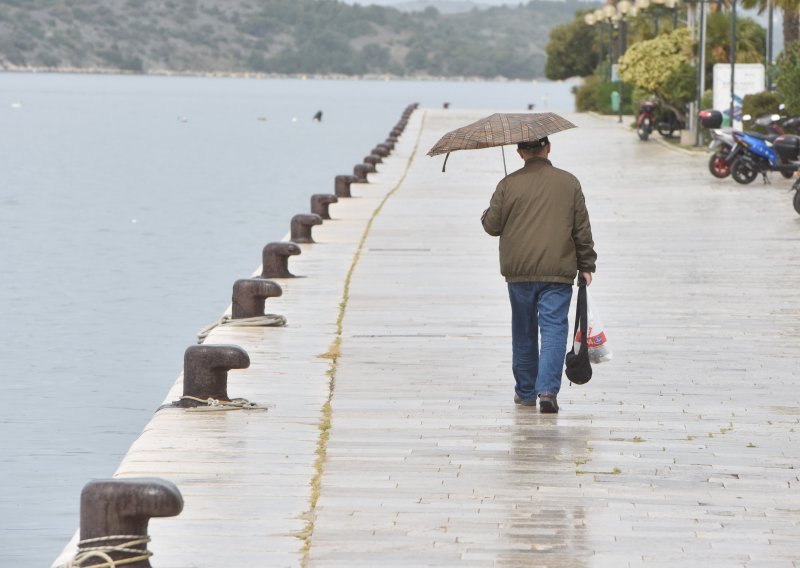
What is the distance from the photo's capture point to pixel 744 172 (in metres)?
28.1

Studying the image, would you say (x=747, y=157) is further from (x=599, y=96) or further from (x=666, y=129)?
(x=599, y=96)

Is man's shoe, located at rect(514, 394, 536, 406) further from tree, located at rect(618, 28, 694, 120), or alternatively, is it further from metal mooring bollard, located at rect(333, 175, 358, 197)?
tree, located at rect(618, 28, 694, 120)

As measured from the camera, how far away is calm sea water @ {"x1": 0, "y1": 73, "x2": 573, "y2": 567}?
42.6ft

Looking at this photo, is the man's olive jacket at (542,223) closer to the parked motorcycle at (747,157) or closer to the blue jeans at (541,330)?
the blue jeans at (541,330)

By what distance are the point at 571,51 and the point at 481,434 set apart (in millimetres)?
84130

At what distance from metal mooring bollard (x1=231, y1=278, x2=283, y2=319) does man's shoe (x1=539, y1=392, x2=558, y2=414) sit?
11.9 feet

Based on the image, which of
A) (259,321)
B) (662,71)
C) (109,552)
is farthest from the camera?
(662,71)

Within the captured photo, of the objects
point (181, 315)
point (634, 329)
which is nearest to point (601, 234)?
point (181, 315)

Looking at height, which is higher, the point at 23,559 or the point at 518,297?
the point at 518,297

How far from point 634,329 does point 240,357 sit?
13.5ft

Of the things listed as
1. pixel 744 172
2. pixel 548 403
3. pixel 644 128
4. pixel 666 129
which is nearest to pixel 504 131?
pixel 548 403

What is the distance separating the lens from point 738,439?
30.0ft

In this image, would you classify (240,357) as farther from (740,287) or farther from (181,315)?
(181,315)

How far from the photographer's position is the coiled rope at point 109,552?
21.4 ft
